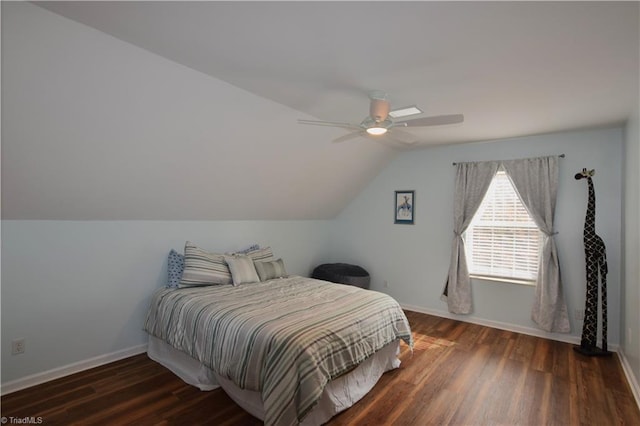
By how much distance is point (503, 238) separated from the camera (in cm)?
417

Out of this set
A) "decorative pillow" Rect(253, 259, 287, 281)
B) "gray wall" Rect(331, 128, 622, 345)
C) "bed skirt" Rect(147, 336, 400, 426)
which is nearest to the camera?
"bed skirt" Rect(147, 336, 400, 426)

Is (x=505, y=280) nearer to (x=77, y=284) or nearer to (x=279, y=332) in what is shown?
(x=279, y=332)

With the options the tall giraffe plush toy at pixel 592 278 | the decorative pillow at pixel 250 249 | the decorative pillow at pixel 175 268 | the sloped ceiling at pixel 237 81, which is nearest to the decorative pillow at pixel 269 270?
the decorative pillow at pixel 250 249

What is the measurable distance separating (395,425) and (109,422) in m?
1.95

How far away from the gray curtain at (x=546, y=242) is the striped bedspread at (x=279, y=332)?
6.29 ft

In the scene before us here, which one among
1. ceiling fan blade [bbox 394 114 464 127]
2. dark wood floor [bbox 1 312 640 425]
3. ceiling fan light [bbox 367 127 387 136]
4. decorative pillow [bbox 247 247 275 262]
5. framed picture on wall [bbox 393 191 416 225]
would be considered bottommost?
dark wood floor [bbox 1 312 640 425]

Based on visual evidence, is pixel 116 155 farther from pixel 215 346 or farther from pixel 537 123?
pixel 537 123

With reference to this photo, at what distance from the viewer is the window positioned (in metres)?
3.99

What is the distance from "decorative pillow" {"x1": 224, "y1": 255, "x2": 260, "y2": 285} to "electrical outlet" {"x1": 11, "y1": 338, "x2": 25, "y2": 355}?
1.74 meters

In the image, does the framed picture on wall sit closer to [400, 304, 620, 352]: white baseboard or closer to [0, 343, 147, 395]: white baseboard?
[400, 304, 620, 352]: white baseboard

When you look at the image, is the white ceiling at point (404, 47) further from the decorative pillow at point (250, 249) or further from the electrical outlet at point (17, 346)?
the electrical outlet at point (17, 346)

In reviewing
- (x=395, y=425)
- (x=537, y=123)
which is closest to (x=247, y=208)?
(x=395, y=425)

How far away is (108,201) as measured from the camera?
2.89 m

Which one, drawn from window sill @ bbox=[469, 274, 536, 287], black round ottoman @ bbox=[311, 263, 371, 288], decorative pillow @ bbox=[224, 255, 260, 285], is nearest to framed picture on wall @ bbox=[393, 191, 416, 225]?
black round ottoman @ bbox=[311, 263, 371, 288]
